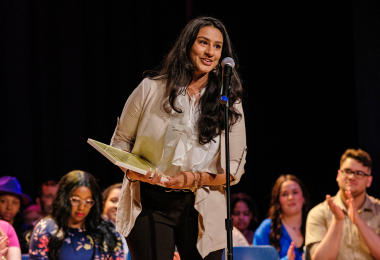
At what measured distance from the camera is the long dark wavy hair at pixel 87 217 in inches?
130

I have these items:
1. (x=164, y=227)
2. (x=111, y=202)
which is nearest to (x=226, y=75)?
(x=164, y=227)

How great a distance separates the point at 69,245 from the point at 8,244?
0.52 m

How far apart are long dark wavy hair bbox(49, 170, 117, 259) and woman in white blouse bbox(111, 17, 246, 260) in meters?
1.75

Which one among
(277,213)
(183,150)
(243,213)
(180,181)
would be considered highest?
(183,150)

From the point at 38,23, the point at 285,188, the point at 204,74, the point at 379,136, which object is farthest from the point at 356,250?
the point at 38,23

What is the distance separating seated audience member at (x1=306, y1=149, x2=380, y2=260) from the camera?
11.4 ft

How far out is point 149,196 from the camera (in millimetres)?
1681

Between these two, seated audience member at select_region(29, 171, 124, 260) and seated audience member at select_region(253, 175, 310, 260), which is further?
seated audience member at select_region(253, 175, 310, 260)

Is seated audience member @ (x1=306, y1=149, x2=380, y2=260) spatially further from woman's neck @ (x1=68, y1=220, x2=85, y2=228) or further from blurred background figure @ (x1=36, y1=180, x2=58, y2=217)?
blurred background figure @ (x1=36, y1=180, x2=58, y2=217)

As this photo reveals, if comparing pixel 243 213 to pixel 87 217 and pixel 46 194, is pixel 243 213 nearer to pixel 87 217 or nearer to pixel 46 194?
pixel 87 217

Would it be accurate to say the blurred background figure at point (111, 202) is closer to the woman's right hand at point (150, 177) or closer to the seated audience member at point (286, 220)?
the seated audience member at point (286, 220)

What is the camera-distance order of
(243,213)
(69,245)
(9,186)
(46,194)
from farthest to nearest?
(243,213)
(46,194)
(9,186)
(69,245)

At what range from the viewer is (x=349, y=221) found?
3641 mm

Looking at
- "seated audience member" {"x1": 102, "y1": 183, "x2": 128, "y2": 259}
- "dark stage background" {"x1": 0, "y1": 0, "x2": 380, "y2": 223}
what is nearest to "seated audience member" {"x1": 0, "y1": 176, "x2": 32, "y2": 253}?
"dark stage background" {"x1": 0, "y1": 0, "x2": 380, "y2": 223}
